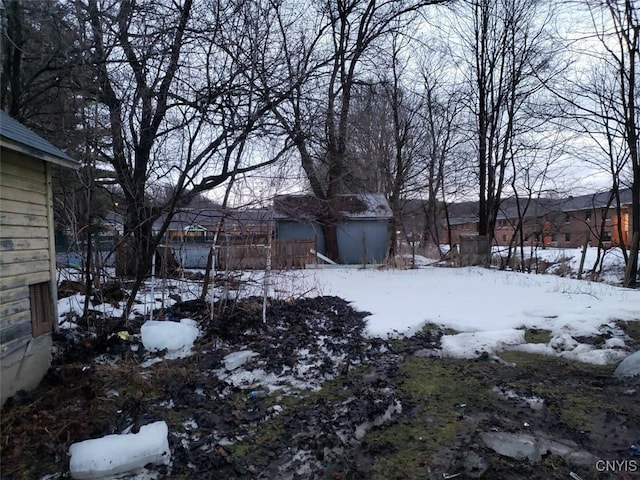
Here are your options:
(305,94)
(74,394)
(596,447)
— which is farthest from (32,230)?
(305,94)

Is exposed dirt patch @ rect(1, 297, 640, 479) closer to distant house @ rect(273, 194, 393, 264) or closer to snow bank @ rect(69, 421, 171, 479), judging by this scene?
snow bank @ rect(69, 421, 171, 479)

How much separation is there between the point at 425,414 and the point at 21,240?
382 centimetres

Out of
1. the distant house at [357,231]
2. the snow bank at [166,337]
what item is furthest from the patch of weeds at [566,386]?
the distant house at [357,231]

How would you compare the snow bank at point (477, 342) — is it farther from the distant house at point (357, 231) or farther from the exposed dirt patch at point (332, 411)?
the distant house at point (357, 231)

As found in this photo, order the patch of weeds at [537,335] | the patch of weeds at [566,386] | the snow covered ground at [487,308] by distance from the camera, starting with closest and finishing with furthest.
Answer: the patch of weeds at [566,386]
the snow covered ground at [487,308]
the patch of weeds at [537,335]

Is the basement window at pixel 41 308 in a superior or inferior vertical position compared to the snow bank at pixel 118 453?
superior

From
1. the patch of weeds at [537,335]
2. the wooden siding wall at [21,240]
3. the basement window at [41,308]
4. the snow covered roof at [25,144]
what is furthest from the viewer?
the patch of weeds at [537,335]

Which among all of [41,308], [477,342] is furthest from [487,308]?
[41,308]

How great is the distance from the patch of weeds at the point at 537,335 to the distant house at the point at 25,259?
5.39 meters

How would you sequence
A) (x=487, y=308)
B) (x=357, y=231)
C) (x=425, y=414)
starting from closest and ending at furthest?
(x=425, y=414) < (x=487, y=308) < (x=357, y=231)

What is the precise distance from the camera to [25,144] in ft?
10.9

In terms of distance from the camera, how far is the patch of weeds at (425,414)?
2.49m

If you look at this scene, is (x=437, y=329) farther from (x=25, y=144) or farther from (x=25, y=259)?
(x=25, y=144)

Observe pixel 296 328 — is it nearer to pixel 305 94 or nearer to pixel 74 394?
pixel 74 394
